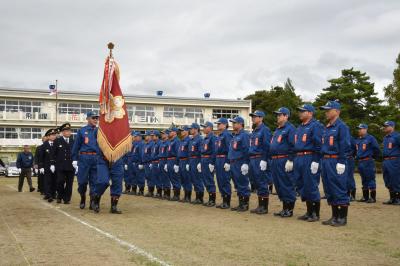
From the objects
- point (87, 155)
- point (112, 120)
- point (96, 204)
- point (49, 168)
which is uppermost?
point (112, 120)

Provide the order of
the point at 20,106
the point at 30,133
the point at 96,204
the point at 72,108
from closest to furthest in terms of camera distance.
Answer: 1. the point at 96,204
2. the point at 20,106
3. the point at 30,133
4. the point at 72,108

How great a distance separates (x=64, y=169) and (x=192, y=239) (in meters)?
8.04

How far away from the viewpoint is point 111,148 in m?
11.5

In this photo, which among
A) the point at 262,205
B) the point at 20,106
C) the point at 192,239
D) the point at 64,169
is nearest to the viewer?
the point at 192,239

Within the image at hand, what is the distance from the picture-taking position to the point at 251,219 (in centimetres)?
988

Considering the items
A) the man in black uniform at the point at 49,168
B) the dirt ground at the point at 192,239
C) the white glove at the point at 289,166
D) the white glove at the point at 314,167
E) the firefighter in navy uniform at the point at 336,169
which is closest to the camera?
the dirt ground at the point at 192,239

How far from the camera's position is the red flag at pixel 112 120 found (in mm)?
11516

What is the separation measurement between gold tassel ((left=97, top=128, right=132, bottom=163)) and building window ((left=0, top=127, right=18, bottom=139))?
168 ft

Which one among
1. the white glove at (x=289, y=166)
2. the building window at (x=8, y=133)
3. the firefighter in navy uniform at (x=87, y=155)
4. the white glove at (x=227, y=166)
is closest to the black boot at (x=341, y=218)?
the white glove at (x=289, y=166)

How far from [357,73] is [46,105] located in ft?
123

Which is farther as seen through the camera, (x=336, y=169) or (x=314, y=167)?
(x=314, y=167)

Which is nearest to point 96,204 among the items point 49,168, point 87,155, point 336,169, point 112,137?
point 87,155

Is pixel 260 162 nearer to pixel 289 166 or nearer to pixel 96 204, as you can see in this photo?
pixel 289 166

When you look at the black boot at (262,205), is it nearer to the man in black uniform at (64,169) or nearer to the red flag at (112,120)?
the red flag at (112,120)
